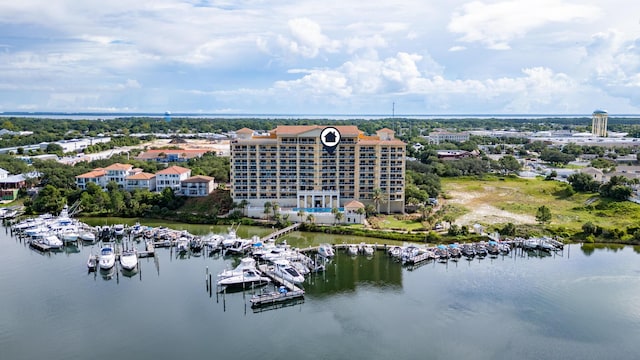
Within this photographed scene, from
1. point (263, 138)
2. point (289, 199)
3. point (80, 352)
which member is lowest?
point (80, 352)

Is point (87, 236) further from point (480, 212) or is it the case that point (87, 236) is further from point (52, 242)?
point (480, 212)

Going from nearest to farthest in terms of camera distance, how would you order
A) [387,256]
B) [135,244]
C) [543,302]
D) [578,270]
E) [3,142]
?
[543,302], [578,270], [387,256], [135,244], [3,142]

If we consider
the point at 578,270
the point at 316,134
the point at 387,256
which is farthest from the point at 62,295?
the point at 578,270

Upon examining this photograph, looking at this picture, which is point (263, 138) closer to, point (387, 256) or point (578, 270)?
point (387, 256)

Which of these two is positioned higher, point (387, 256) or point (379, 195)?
point (379, 195)

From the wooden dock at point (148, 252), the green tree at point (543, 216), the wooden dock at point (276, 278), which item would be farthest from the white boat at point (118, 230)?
the green tree at point (543, 216)

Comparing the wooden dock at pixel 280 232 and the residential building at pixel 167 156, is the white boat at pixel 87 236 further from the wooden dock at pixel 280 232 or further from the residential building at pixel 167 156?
the residential building at pixel 167 156
